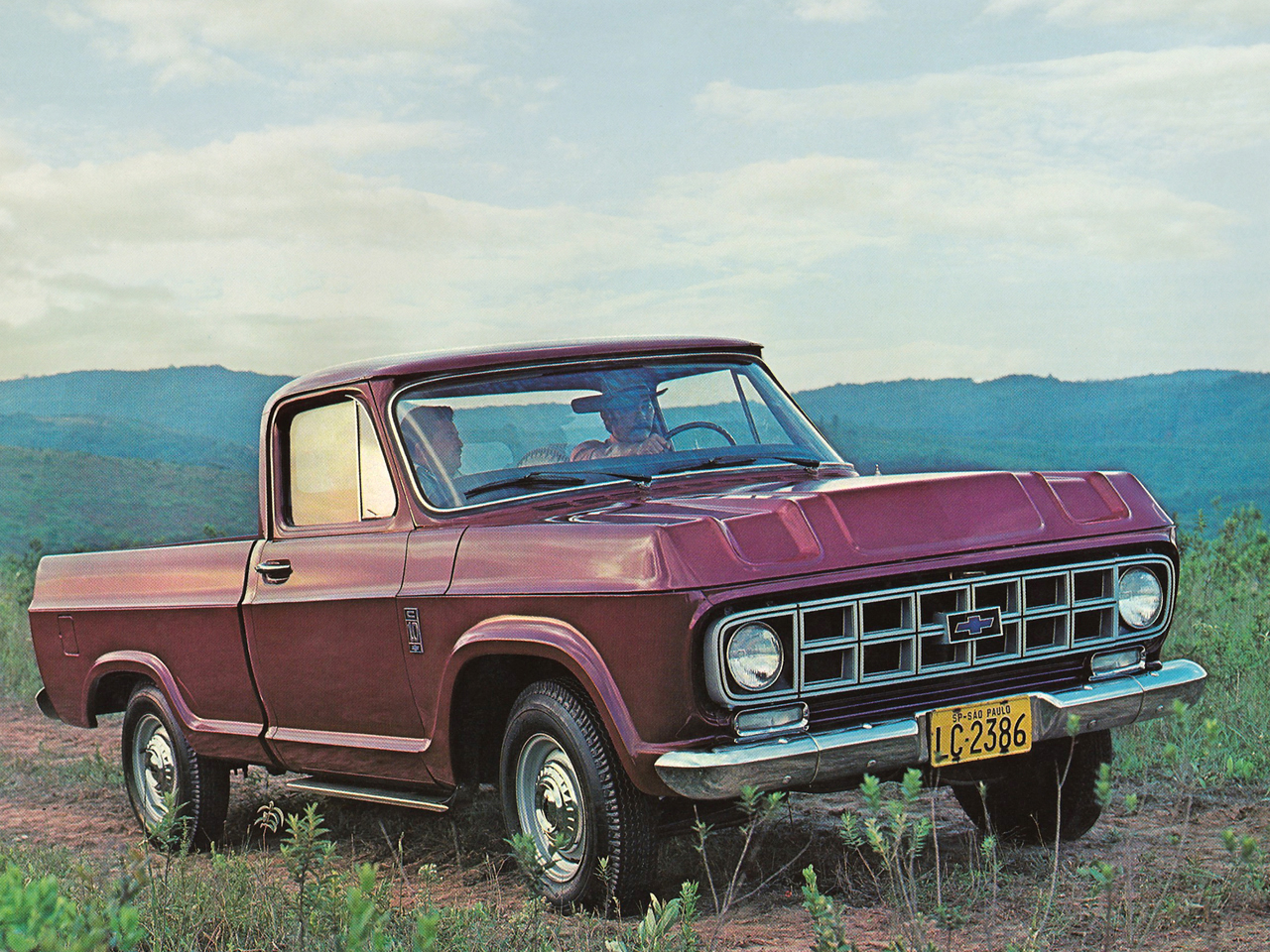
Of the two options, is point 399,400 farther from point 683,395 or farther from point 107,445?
point 107,445

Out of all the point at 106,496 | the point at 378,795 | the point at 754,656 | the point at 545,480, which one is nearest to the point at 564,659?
the point at 754,656

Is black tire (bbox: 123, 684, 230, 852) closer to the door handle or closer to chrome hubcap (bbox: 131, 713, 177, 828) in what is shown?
chrome hubcap (bbox: 131, 713, 177, 828)

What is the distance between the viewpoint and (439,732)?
544 cm

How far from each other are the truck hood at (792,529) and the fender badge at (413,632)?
272mm

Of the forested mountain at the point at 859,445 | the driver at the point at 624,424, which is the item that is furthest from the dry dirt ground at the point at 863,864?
the forested mountain at the point at 859,445

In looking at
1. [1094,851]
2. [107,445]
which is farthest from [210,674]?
[107,445]

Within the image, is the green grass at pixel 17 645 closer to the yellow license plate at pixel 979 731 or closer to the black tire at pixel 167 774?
the black tire at pixel 167 774

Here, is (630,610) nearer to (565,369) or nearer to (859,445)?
(565,369)

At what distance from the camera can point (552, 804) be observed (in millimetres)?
5062

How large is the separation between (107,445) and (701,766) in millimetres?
83795

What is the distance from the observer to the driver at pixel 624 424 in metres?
5.96

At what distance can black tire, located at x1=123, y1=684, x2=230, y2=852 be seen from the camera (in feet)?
23.4

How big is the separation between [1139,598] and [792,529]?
1.46 metres

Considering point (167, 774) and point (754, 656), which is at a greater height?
point (754, 656)
